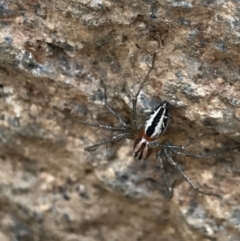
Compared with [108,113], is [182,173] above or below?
below

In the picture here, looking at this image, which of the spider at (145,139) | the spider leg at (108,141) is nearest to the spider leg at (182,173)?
the spider at (145,139)

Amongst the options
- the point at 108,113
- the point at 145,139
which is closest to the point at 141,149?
the point at 145,139

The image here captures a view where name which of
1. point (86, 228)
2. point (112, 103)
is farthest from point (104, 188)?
point (112, 103)

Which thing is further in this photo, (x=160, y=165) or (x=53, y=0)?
(x=160, y=165)

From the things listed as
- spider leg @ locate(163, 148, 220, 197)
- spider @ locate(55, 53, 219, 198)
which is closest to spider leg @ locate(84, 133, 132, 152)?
spider @ locate(55, 53, 219, 198)

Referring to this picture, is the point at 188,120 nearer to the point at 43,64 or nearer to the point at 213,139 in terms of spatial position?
the point at 213,139

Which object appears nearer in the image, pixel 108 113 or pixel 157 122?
pixel 157 122

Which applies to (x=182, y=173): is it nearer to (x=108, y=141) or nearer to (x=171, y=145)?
(x=171, y=145)

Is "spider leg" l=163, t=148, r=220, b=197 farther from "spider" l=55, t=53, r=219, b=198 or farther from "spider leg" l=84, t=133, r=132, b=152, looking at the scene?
"spider leg" l=84, t=133, r=132, b=152
